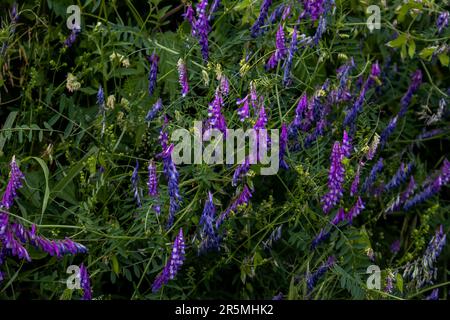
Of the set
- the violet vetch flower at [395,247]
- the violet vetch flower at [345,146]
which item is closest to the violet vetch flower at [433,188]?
the violet vetch flower at [395,247]

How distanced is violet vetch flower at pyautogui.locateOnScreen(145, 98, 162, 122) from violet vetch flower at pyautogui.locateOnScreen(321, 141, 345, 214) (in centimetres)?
55

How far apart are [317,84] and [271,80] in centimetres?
39

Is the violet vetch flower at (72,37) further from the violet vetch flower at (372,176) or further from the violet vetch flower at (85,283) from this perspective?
the violet vetch flower at (372,176)

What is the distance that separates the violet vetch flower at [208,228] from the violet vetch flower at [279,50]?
1.48 feet

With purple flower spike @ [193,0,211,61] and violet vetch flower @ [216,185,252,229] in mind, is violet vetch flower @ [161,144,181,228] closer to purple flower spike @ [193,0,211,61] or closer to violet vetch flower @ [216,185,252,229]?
violet vetch flower @ [216,185,252,229]

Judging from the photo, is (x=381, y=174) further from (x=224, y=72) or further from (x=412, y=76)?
(x=224, y=72)

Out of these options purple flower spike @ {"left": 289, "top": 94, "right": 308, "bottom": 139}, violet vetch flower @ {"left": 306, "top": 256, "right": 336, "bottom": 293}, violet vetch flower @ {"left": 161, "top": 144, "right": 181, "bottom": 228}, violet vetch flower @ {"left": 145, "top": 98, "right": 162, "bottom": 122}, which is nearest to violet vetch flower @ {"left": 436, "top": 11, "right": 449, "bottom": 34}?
purple flower spike @ {"left": 289, "top": 94, "right": 308, "bottom": 139}

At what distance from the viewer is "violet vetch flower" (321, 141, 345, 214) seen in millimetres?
2316

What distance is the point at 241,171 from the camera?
236 cm

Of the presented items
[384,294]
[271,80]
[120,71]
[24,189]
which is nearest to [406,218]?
[384,294]

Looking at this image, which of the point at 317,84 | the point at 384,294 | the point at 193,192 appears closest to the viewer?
the point at 384,294

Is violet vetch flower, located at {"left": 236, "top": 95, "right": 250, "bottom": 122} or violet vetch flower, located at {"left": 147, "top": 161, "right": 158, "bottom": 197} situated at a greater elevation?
violet vetch flower, located at {"left": 236, "top": 95, "right": 250, "bottom": 122}

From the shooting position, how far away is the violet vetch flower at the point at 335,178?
2316 millimetres
